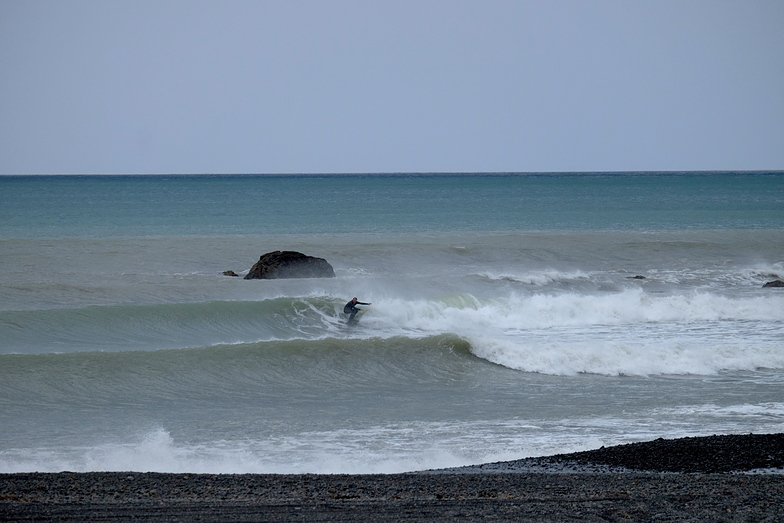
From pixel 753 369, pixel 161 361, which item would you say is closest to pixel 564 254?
pixel 753 369

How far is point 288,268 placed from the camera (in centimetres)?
2350

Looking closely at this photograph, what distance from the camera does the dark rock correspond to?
922 inches

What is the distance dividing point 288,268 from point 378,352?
8.66 metres

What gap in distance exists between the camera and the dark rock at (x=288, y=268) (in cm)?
2342

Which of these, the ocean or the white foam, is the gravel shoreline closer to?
the ocean

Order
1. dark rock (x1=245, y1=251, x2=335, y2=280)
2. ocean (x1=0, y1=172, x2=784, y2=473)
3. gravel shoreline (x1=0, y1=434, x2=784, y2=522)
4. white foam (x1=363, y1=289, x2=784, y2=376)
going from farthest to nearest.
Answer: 1. dark rock (x1=245, y1=251, x2=335, y2=280)
2. white foam (x1=363, y1=289, x2=784, y2=376)
3. ocean (x1=0, y1=172, x2=784, y2=473)
4. gravel shoreline (x1=0, y1=434, x2=784, y2=522)

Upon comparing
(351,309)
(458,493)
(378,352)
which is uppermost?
(351,309)

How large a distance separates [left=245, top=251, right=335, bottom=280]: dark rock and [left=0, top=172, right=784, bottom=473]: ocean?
33.0 inches

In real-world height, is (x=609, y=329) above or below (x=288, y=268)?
below

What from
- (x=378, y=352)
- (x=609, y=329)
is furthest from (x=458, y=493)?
(x=609, y=329)

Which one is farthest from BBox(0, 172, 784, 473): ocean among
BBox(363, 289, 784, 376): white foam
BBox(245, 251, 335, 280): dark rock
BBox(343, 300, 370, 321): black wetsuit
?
BBox(245, 251, 335, 280): dark rock

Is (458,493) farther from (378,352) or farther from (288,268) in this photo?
(288,268)

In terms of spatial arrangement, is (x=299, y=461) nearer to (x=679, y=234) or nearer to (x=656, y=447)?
(x=656, y=447)

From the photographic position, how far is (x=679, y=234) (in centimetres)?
3881
